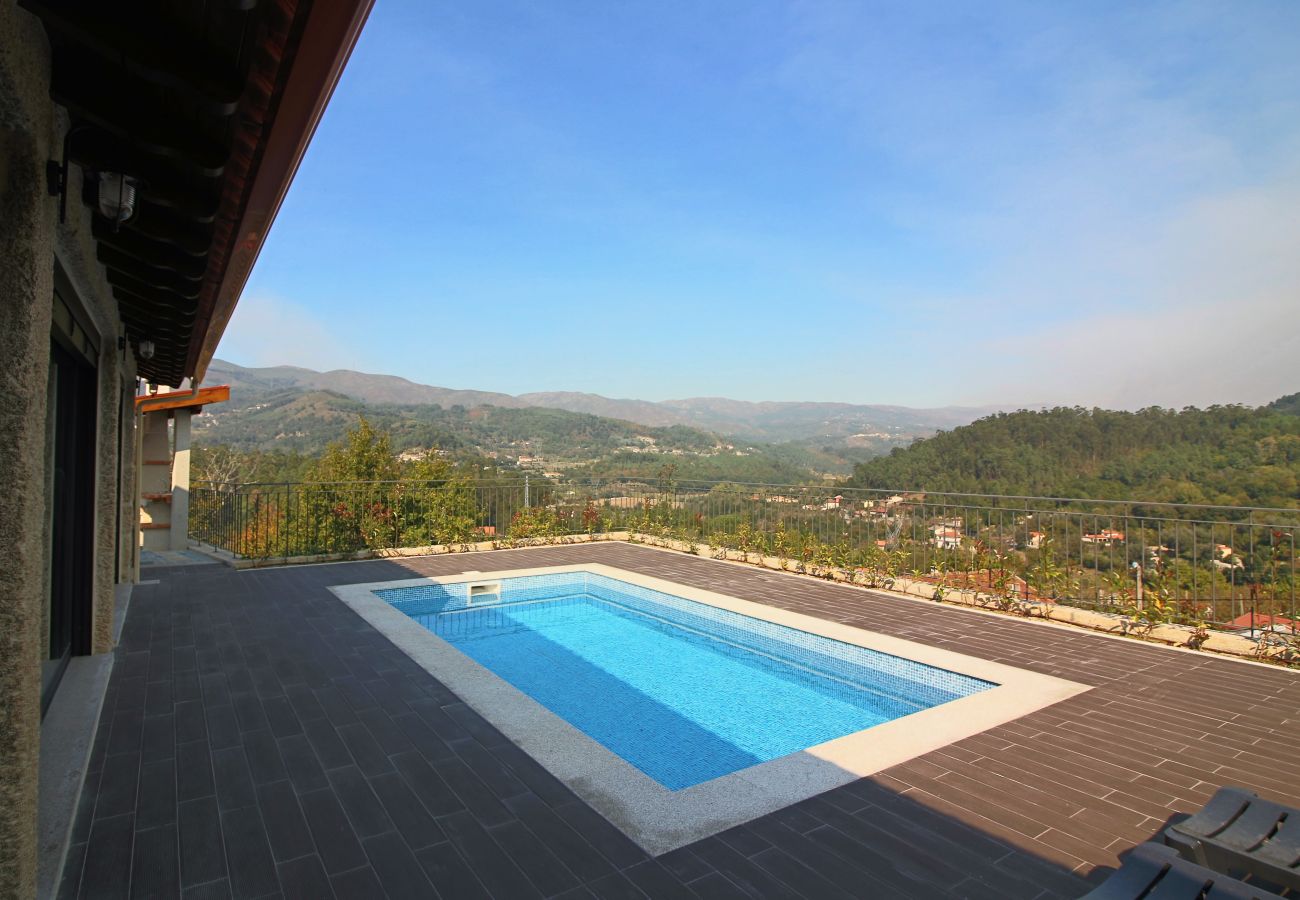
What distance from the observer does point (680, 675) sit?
585 centimetres

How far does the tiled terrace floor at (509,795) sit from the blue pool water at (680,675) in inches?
40.9

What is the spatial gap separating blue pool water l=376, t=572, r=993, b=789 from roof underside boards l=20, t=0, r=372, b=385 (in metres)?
3.61

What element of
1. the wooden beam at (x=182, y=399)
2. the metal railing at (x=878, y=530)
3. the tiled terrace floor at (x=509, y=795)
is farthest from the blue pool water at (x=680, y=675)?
the wooden beam at (x=182, y=399)

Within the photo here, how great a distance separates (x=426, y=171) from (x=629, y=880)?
782 inches

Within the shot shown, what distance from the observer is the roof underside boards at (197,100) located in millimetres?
1662

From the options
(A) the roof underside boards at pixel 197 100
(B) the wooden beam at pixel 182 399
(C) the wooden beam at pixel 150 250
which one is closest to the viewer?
(A) the roof underside boards at pixel 197 100

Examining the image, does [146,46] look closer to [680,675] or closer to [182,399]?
[680,675]

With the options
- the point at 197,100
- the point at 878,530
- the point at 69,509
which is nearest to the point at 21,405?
the point at 197,100

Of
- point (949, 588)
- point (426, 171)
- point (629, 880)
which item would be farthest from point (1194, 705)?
point (426, 171)

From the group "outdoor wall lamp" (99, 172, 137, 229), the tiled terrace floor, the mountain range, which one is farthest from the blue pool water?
the mountain range

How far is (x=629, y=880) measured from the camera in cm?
239

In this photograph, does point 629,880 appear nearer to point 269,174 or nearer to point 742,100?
point 269,174

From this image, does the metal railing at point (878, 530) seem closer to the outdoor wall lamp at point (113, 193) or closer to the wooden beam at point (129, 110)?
the wooden beam at point (129, 110)

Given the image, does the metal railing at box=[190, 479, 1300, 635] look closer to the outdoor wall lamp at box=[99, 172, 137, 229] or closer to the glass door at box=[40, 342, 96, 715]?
the glass door at box=[40, 342, 96, 715]
